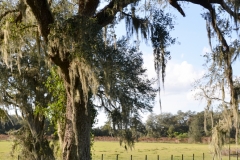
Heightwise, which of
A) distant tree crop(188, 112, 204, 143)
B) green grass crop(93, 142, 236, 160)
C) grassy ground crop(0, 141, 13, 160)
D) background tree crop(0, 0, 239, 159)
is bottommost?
green grass crop(93, 142, 236, 160)

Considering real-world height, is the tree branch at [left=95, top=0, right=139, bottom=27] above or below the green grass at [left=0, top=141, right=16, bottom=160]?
above

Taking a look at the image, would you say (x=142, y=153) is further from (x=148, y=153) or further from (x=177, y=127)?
(x=177, y=127)

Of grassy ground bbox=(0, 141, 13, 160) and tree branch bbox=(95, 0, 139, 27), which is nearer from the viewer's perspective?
tree branch bbox=(95, 0, 139, 27)

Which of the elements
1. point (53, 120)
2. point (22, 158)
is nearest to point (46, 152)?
point (22, 158)

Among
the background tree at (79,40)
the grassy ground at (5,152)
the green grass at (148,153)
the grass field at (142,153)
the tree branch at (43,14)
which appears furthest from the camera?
the green grass at (148,153)

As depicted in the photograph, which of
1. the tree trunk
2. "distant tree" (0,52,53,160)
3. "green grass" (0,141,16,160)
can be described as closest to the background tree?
the tree trunk

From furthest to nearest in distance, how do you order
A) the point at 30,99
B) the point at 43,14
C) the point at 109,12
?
the point at 30,99 < the point at 109,12 < the point at 43,14

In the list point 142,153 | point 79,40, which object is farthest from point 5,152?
point 79,40

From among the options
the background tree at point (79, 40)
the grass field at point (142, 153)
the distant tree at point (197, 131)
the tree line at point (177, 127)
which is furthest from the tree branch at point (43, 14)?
the distant tree at point (197, 131)

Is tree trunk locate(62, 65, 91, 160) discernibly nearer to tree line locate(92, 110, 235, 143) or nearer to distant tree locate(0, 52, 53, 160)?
distant tree locate(0, 52, 53, 160)

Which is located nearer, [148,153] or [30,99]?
[30,99]

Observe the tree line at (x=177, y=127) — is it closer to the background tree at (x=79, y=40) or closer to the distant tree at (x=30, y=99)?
the distant tree at (x=30, y=99)

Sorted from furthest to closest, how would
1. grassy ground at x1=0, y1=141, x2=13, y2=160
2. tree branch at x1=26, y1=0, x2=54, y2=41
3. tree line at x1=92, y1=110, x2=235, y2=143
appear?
tree line at x1=92, y1=110, x2=235, y2=143, grassy ground at x1=0, y1=141, x2=13, y2=160, tree branch at x1=26, y1=0, x2=54, y2=41

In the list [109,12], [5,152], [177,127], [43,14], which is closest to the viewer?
[43,14]
